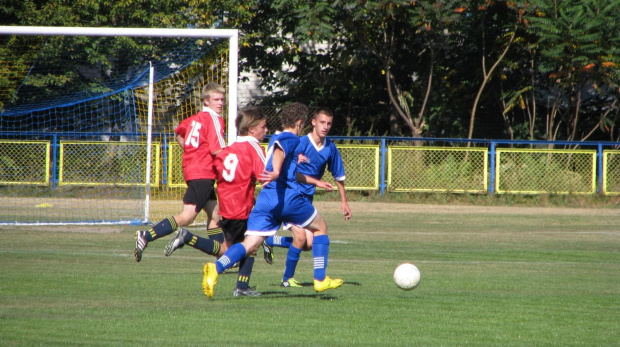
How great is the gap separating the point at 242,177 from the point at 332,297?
1437 mm

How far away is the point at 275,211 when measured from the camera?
722 cm

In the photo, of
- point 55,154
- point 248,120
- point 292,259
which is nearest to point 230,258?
point 292,259

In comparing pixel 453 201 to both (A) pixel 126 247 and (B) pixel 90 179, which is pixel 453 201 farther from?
(A) pixel 126 247

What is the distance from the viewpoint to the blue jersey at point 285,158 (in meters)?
7.00

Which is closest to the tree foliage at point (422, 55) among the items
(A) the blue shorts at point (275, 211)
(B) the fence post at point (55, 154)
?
(B) the fence post at point (55, 154)

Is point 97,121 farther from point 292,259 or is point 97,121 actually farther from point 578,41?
point 292,259

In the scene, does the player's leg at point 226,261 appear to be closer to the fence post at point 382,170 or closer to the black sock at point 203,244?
the black sock at point 203,244

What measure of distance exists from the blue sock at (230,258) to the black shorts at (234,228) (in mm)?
631

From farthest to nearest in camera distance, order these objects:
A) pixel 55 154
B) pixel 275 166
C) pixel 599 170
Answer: pixel 599 170 < pixel 55 154 < pixel 275 166

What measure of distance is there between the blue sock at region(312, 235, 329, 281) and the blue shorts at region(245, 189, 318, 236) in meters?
0.29

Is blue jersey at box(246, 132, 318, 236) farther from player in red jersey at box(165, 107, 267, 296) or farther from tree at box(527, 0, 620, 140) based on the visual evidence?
tree at box(527, 0, 620, 140)

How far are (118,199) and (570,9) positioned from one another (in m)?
12.8

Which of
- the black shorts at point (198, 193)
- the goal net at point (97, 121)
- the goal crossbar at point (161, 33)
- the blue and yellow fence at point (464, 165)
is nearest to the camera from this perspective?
the black shorts at point (198, 193)

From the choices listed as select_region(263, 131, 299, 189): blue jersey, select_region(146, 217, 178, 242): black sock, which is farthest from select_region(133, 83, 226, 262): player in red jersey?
select_region(263, 131, 299, 189): blue jersey
